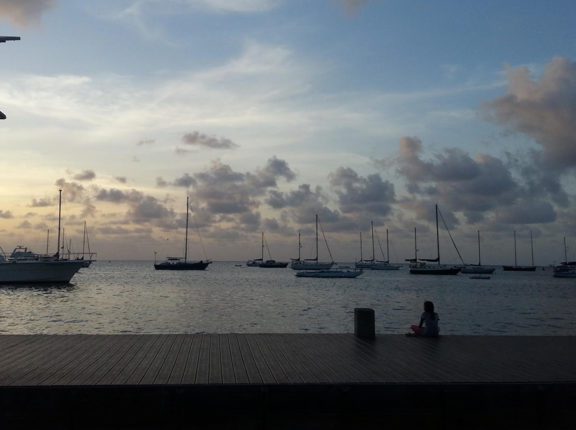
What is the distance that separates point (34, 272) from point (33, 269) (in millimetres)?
542

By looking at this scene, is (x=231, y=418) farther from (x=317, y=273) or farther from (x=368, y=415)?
(x=317, y=273)

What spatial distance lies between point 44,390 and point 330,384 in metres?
5.28

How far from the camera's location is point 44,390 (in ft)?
35.2

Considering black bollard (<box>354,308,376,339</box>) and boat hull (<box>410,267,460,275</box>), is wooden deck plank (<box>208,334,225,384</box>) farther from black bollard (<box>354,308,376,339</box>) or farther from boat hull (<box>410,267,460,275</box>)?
boat hull (<box>410,267,460,275</box>)

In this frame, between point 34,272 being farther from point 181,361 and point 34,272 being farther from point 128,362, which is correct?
point 181,361

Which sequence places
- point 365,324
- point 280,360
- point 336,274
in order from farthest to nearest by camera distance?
1. point 336,274
2. point 365,324
3. point 280,360

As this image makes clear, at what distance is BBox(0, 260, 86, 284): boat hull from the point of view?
79375 mm

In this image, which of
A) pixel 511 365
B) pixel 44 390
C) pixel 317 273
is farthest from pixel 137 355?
pixel 317 273

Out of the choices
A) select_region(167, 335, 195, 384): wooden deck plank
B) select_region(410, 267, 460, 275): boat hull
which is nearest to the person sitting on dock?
select_region(167, 335, 195, 384): wooden deck plank

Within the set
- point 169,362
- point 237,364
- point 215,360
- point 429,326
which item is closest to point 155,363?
point 169,362

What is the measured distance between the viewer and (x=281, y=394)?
11.1 metres

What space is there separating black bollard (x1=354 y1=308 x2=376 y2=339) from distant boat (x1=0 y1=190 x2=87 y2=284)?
72080 mm

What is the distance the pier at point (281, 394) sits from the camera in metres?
10.7

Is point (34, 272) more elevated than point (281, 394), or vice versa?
point (34, 272)
